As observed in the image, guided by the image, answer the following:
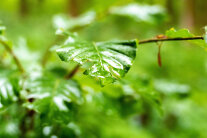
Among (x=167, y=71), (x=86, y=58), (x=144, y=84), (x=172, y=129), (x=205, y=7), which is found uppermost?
(x=205, y=7)

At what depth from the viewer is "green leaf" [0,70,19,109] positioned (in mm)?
599

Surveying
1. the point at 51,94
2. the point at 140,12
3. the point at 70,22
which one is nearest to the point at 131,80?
the point at 51,94

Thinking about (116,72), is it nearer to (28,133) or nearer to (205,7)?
(28,133)

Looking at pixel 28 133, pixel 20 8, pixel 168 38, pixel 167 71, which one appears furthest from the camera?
pixel 20 8

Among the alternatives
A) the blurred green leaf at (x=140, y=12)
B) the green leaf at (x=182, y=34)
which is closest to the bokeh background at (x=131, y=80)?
the blurred green leaf at (x=140, y=12)

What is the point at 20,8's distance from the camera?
21.5 ft

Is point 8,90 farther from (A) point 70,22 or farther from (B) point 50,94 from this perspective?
(A) point 70,22

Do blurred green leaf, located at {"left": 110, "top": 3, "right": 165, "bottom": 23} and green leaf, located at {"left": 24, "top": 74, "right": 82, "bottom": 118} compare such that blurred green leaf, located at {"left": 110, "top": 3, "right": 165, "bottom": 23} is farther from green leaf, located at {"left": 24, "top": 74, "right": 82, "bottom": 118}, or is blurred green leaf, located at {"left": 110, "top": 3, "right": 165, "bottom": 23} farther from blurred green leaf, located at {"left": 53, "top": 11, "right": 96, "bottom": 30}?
green leaf, located at {"left": 24, "top": 74, "right": 82, "bottom": 118}

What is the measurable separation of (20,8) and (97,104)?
6.40 meters

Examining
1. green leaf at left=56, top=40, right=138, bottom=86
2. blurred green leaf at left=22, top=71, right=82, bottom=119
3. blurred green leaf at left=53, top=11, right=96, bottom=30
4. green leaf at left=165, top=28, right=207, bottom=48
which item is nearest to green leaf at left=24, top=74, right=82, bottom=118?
blurred green leaf at left=22, top=71, right=82, bottom=119

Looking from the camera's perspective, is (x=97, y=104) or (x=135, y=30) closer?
(x=97, y=104)

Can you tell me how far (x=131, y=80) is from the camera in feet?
2.49

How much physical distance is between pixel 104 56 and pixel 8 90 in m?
0.28

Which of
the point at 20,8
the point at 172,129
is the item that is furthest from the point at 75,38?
the point at 20,8
